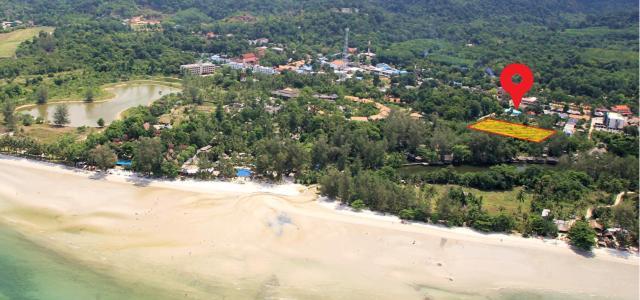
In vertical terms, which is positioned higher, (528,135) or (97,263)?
(528,135)

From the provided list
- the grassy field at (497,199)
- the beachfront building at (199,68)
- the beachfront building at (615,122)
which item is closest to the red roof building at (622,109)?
the beachfront building at (615,122)

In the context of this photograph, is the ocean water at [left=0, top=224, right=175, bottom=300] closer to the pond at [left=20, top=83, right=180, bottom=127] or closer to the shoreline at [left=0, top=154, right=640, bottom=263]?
the shoreline at [left=0, top=154, right=640, bottom=263]

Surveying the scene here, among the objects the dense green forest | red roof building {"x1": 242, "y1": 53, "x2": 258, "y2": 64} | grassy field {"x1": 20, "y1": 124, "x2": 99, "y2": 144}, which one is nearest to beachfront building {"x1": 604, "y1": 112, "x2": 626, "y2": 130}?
the dense green forest

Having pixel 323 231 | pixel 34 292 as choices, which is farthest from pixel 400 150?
pixel 34 292

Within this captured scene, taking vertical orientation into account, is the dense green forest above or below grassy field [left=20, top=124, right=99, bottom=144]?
above

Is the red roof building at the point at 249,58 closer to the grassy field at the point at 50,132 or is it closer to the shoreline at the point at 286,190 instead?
the grassy field at the point at 50,132

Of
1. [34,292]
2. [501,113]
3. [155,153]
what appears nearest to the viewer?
[34,292]

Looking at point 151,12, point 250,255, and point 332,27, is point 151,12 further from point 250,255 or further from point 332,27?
point 250,255
